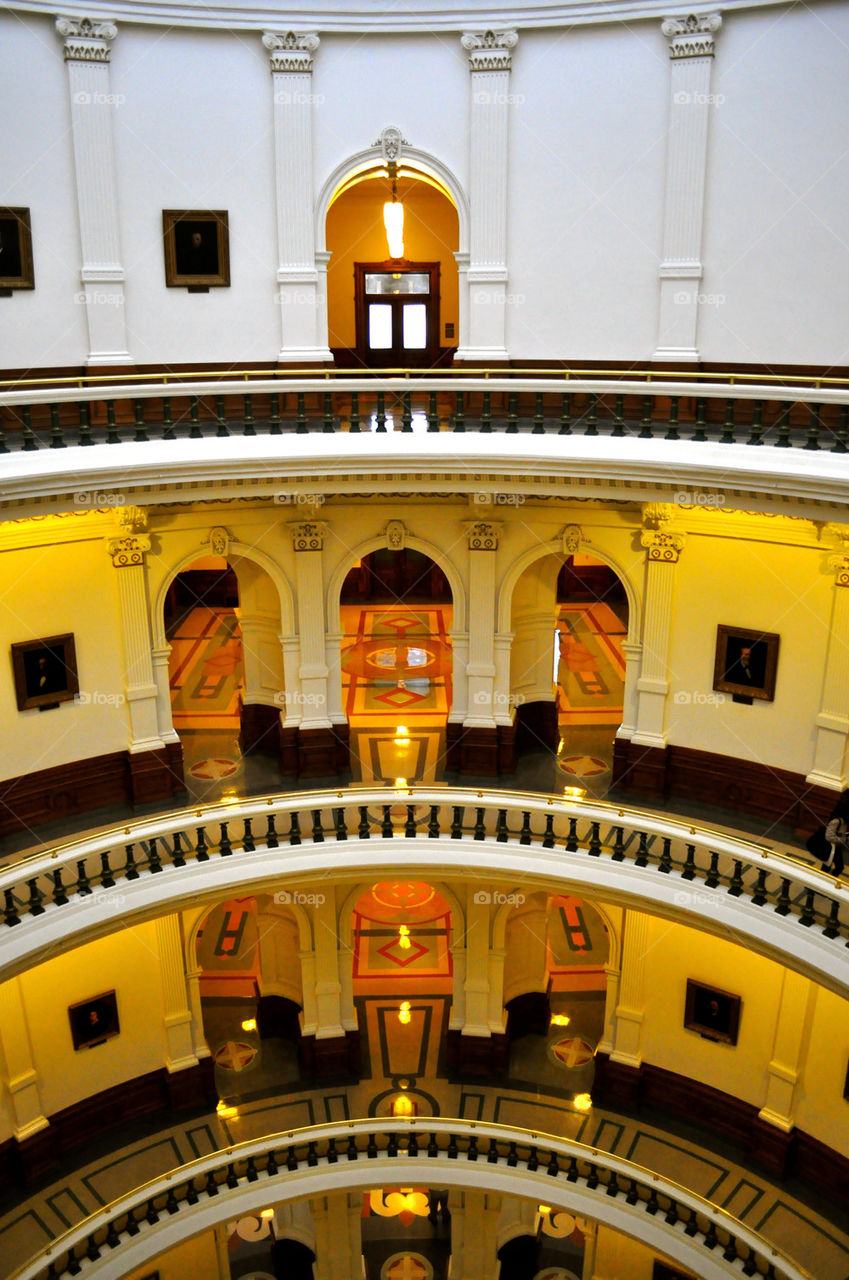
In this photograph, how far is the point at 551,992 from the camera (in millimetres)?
16125

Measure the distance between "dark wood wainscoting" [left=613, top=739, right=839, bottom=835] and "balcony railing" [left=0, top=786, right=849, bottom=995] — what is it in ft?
5.18

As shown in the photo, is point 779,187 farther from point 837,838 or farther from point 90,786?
point 90,786

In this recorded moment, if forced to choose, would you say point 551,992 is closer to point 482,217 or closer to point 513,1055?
point 513,1055

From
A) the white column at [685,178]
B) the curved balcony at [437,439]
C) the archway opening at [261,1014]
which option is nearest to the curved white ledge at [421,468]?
the curved balcony at [437,439]

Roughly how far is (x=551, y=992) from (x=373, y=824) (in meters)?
5.31

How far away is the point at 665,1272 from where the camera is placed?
1347 centimetres

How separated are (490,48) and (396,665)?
28.5 feet

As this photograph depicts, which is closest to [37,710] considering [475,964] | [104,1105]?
[104,1105]

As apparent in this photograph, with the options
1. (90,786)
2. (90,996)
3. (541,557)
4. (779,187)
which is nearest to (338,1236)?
(90,996)

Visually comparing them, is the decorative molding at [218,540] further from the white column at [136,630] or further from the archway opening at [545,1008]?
the archway opening at [545,1008]

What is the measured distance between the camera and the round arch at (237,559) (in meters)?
13.4

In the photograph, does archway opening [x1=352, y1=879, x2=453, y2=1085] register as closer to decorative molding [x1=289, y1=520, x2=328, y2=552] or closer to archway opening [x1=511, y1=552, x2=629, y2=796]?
archway opening [x1=511, y1=552, x2=629, y2=796]

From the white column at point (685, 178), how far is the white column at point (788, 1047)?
7201mm

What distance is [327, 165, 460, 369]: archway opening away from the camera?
1781cm
